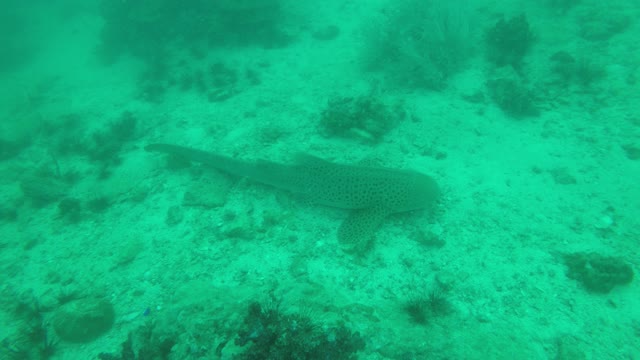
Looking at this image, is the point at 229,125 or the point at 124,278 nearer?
the point at 124,278

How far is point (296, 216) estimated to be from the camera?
18.0ft

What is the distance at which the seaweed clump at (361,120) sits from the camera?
6.69 metres

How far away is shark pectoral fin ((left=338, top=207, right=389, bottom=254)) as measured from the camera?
477 centimetres

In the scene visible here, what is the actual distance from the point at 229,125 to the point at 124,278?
4161mm

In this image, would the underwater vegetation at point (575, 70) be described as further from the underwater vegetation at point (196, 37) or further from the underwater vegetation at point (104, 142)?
the underwater vegetation at point (104, 142)

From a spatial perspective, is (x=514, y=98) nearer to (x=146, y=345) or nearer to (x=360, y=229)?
(x=360, y=229)

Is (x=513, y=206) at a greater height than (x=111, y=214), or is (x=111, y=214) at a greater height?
(x=513, y=206)

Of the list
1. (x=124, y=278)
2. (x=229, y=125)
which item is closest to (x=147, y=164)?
(x=229, y=125)

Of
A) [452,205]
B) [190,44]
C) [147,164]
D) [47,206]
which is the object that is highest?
[190,44]

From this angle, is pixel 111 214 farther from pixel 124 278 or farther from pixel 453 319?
pixel 453 319

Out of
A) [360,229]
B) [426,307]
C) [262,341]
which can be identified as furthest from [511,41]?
[262,341]

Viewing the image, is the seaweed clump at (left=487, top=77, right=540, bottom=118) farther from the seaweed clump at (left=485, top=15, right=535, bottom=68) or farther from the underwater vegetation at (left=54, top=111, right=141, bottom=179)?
the underwater vegetation at (left=54, top=111, right=141, bottom=179)

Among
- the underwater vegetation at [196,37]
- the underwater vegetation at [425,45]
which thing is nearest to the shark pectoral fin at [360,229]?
the underwater vegetation at [425,45]

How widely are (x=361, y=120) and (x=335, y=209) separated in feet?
7.34
